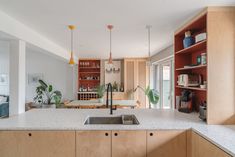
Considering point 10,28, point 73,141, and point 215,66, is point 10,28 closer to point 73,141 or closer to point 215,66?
point 73,141

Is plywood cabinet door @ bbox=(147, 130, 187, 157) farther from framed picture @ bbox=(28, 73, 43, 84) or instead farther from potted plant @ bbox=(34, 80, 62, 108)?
framed picture @ bbox=(28, 73, 43, 84)

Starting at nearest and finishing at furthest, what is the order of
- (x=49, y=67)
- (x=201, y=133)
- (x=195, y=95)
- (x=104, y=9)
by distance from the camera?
1. (x=201, y=133)
2. (x=104, y=9)
3. (x=195, y=95)
4. (x=49, y=67)

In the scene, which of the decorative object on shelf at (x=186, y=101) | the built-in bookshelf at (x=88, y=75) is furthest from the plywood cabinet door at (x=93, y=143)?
the built-in bookshelf at (x=88, y=75)

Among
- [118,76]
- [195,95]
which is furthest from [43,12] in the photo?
[118,76]

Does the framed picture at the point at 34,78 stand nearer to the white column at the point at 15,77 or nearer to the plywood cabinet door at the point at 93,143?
the white column at the point at 15,77

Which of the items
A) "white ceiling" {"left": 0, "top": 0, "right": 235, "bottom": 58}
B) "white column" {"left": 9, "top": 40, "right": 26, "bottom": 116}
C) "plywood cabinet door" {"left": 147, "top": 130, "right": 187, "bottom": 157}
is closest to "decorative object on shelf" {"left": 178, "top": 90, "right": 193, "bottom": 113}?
"plywood cabinet door" {"left": 147, "top": 130, "right": 187, "bottom": 157}

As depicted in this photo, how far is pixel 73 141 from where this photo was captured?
5.43 ft

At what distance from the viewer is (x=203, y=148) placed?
1.45m

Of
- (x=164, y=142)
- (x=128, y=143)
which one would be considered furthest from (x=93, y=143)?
(x=164, y=142)

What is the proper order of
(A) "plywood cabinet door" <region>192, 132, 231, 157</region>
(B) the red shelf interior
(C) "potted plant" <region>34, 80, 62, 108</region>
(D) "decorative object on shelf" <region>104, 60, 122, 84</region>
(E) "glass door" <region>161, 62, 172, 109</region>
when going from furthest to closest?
(B) the red shelf interior
(D) "decorative object on shelf" <region>104, 60, 122, 84</region>
(C) "potted plant" <region>34, 80, 62, 108</region>
(E) "glass door" <region>161, 62, 172, 109</region>
(A) "plywood cabinet door" <region>192, 132, 231, 157</region>

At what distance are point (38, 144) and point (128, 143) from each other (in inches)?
35.6

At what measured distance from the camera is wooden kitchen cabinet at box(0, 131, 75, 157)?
1.65 metres

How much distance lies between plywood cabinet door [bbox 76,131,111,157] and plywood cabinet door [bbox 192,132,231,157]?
2.73ft

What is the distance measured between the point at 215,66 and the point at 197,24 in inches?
27.9
